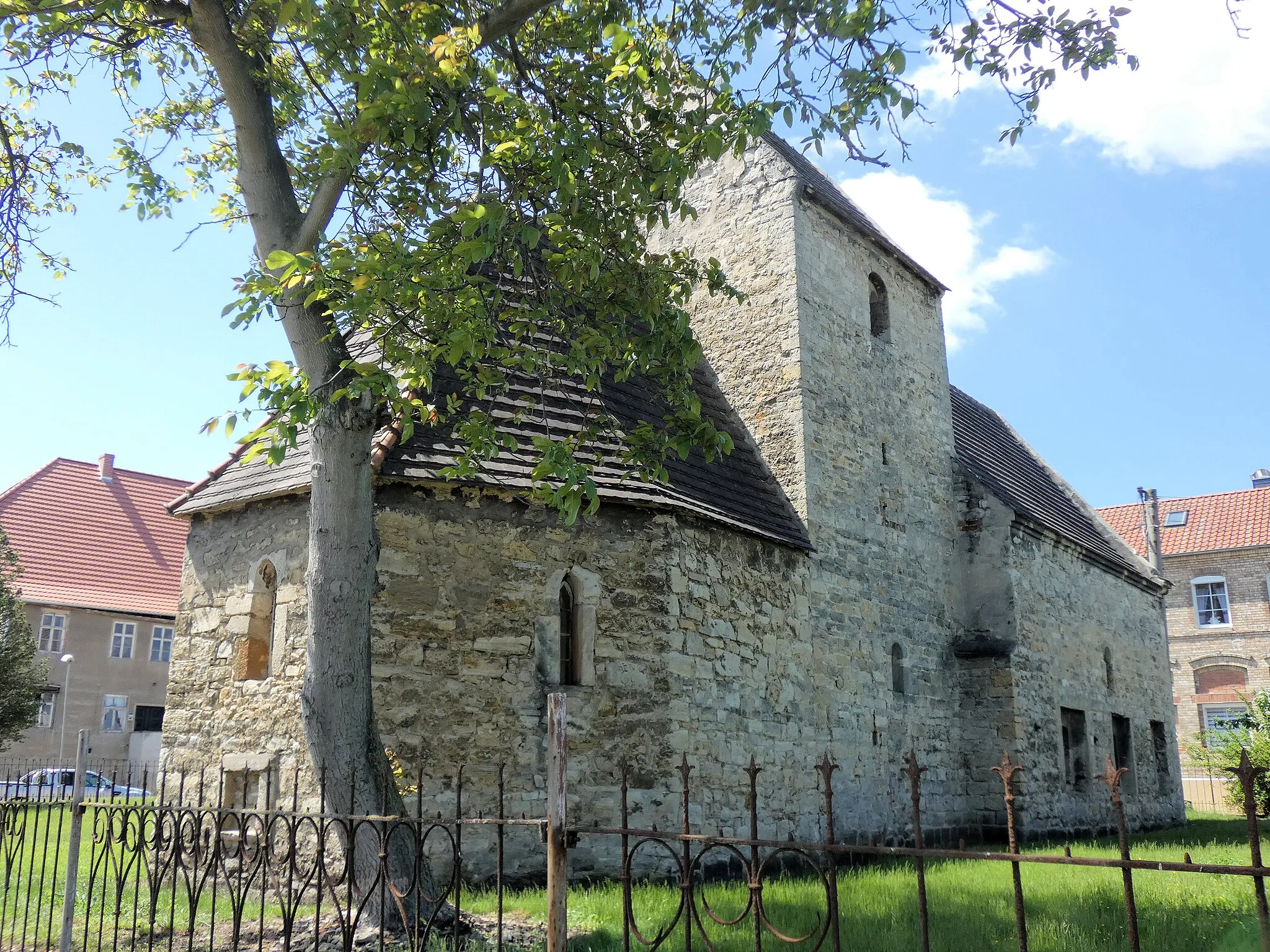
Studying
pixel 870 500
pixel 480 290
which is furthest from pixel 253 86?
pixel 870 500

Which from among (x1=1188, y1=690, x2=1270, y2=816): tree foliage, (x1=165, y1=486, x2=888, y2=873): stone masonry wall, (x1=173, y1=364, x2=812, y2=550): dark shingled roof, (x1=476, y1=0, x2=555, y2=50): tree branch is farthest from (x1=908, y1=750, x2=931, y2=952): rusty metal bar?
(x1=1188, y1=690, x2=1270, y2=816): tree foliage

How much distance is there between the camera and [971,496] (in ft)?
52.1

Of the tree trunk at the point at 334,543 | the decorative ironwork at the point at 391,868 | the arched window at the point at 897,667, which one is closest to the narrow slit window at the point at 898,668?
the arched window at the point at 897,667

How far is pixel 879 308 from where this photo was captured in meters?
15.7

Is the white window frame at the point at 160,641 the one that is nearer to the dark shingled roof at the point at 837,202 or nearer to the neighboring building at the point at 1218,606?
the dark shingled roof at the point at 837,202

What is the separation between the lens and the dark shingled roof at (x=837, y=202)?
14148mm

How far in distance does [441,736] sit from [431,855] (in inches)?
40.0

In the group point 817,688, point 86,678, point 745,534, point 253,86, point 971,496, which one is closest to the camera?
point 253,86

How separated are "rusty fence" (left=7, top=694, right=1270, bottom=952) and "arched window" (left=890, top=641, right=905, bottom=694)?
2.50 meters

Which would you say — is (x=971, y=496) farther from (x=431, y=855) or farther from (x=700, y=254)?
(x=431, y=855)

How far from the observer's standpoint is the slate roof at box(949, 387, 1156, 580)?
16.8m

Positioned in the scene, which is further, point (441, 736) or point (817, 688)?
point (817, 688)

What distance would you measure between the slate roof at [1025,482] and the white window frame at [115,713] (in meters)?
22.6

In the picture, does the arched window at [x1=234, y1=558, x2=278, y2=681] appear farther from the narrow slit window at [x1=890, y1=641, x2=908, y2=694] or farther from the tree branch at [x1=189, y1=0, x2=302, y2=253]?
the narrow slit window at [x1=890, y1=641, x2=908, y2=694]
